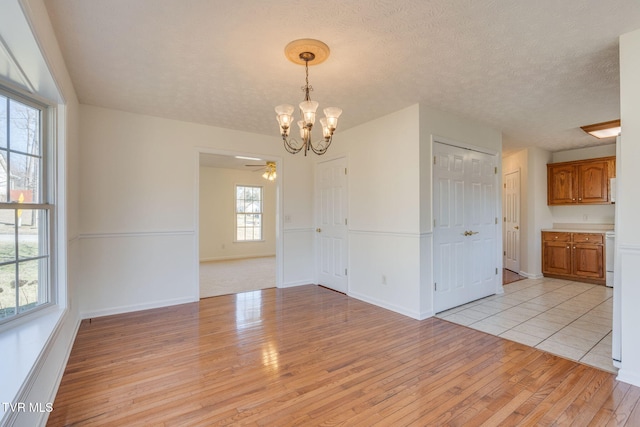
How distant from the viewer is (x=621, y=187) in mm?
2232

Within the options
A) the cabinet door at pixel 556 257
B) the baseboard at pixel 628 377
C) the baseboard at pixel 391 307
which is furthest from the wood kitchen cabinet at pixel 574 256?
the baseboard at pixel 628 377

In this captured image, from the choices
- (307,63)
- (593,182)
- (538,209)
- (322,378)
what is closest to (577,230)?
(538,209)

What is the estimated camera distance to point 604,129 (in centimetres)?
437

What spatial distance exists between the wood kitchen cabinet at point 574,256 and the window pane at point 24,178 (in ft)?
23.7

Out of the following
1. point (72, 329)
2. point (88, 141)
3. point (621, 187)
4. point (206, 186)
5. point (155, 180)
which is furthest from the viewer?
point (206, 186)

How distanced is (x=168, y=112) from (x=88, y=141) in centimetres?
95

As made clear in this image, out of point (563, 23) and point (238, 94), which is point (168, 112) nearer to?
point (238, 94)

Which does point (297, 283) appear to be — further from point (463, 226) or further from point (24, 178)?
point (24, 178)

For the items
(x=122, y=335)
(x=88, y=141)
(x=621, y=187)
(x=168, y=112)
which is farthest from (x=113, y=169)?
(x=621, y=187)

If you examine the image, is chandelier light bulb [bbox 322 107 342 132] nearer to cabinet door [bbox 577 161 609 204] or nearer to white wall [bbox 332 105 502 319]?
white wall [bbox 332 105 502 319]

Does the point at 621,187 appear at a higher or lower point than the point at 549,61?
lower

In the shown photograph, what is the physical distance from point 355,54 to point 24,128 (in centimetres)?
244

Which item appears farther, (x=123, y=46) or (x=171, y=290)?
(x=171, y=290)

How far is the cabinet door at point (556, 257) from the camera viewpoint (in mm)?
5492
